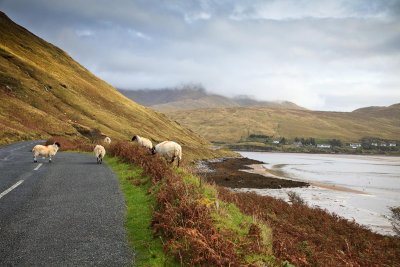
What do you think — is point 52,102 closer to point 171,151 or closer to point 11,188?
point 171,151

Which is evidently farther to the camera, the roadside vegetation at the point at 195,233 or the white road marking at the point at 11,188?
the white road marking at the point at 11,188

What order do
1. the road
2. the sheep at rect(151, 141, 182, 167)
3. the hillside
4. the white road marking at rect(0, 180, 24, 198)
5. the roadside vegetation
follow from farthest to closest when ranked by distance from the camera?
1. the hillside
2. the sheep at rect(151, 141, 182, 167)
3. the white road marking at rect(0, 180, 24, 198)
4. the roadside vegetation
5. the road

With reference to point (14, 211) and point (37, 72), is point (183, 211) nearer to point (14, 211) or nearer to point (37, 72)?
point (14, 211)

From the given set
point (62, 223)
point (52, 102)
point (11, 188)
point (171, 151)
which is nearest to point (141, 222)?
point (62, 223)

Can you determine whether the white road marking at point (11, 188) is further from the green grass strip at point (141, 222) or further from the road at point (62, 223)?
the green grass strip at point (141, 222)

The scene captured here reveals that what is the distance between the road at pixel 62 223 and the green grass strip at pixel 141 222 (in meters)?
0.28

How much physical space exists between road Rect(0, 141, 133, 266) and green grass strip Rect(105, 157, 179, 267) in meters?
0.28

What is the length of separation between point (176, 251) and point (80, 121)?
8971 cm

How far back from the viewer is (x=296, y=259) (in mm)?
10898

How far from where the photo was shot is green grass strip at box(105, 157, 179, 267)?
881 centimetres

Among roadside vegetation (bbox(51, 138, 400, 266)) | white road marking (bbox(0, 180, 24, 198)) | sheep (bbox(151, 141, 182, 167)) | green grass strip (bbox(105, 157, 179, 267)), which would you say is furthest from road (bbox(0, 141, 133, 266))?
sheep (bbox(151, 141, 182, 167))

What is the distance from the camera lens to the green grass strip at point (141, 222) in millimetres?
8808

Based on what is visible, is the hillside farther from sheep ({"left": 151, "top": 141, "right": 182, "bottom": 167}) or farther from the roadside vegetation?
the roadside vegetation

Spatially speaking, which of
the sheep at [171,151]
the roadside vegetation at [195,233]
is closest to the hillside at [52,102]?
the sheep at [171,151]
